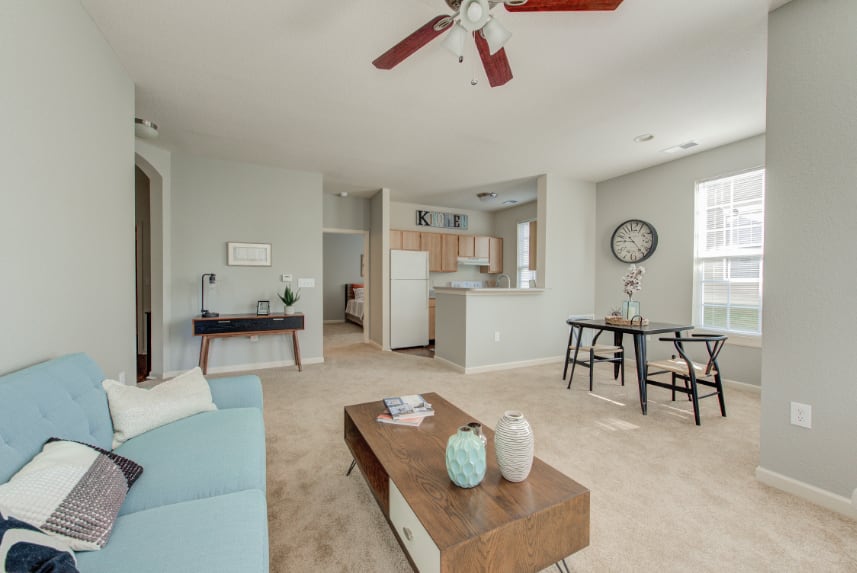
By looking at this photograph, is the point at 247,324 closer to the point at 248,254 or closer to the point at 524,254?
the point at 248,254

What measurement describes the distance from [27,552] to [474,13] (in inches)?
84.7

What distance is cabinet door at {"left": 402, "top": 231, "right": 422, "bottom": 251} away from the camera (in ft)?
A: 20.2

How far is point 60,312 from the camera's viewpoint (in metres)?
1.67

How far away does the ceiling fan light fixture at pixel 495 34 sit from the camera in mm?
1579

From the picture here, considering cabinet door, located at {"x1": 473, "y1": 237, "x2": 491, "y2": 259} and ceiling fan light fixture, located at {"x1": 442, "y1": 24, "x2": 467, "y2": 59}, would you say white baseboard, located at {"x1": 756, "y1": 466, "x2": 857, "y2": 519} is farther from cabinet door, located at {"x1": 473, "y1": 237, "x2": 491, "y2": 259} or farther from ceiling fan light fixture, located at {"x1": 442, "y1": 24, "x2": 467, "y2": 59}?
cabinet door, located at {"x1": 473, "y1": 237, "x2": 491, "y2": 259}

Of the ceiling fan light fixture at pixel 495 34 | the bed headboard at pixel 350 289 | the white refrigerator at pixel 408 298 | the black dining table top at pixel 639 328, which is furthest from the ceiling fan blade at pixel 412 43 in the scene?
the bed headboard at pixel 350 289

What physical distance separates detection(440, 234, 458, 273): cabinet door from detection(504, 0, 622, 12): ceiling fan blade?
4.97 m

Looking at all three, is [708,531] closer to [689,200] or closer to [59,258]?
[59,258]

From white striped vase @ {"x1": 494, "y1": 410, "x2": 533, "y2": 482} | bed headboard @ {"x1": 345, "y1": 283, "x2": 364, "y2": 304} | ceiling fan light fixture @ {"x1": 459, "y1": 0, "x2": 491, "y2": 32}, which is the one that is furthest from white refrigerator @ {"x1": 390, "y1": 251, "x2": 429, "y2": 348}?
white striped vase @ {"x1": 494, "y1": 410, "x2": 533, "y2": 482}

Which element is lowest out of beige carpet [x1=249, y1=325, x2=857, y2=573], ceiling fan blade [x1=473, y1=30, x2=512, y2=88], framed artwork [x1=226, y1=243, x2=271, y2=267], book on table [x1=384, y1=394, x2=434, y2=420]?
beige carpet [x1=249, y1=325, x2=857, y2=573]

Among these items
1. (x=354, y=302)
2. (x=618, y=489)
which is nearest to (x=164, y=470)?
(x=618, y=489)

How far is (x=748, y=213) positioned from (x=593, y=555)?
3946mm

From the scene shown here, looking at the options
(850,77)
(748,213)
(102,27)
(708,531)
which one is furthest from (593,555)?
(748,213)

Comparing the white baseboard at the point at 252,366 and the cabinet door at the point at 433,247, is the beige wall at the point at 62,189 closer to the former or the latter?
the white baseboard at the point at 252,366
